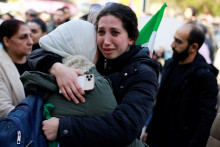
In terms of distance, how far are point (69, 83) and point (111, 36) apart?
459mm

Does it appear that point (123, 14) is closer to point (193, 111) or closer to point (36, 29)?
point (193, 111)

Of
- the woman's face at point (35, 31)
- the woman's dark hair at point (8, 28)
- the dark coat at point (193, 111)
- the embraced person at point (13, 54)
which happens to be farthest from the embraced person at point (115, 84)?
the woman's face at point (35, 31)

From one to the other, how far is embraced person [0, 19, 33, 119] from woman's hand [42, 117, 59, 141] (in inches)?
50.5

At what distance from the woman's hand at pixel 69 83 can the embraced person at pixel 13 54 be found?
1262mm

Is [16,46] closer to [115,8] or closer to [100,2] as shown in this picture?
[100,2]

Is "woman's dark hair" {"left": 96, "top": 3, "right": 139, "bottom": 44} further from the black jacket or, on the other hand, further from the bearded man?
the bearded man

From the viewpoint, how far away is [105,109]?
1401mm

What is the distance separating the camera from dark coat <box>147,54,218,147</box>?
279 cm

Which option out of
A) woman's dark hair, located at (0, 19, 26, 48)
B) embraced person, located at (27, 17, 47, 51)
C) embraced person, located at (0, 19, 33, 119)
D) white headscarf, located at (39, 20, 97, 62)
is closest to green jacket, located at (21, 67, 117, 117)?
white headscarf, located at (39, 20, 97, 62)

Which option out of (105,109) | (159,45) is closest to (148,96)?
(105,109)

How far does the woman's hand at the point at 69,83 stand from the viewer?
53.9 inches

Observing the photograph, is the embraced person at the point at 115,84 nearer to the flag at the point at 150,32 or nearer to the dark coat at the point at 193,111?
the flag at the point at 150,32

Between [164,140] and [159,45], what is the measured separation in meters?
4.62

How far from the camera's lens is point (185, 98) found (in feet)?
9.60
